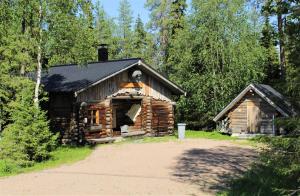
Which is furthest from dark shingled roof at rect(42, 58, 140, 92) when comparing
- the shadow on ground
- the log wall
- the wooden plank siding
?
the wooden plank siding

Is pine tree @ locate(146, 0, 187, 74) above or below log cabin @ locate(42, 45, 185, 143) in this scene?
above

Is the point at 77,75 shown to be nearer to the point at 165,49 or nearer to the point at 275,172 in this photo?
the point at 275,172

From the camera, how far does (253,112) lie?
2923 centimetres

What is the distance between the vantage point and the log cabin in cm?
2536

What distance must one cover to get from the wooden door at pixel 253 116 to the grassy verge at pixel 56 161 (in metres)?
11.4

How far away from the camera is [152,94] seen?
29703 mm

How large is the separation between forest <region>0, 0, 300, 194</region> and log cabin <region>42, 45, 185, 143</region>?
4.42 ft

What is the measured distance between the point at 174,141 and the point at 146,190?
13929 millimetres

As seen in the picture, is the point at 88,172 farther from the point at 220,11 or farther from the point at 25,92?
the point at 220,11

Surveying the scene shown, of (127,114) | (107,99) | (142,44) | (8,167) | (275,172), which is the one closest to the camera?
(275,172)

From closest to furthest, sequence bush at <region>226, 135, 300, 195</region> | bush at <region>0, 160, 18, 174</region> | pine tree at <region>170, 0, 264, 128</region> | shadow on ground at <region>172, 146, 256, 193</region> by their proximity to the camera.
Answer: bush at <region>226, 135, 300, 195</region>
shadow on ground at <region>172, 146, 256, 193</region>
bush at <region>0, 160, 18, 174</region>
pine tree at <region>170, 0, 264, 128</region>

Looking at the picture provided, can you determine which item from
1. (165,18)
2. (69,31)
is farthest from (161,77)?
(165,18)

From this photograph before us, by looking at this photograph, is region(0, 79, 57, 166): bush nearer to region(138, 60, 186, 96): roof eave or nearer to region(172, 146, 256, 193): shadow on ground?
region(172, 146, 256, 193): shadow on ground

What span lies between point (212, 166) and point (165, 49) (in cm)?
3371
